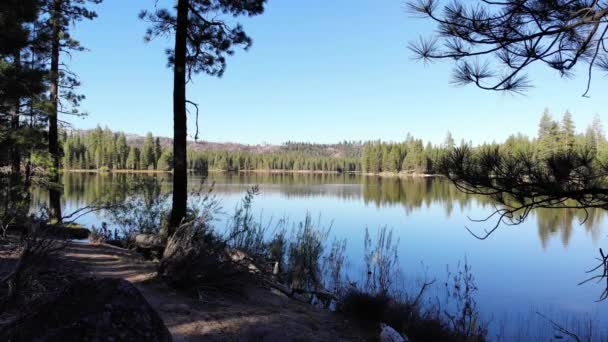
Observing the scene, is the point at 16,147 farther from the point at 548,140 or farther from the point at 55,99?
the point at 548,140

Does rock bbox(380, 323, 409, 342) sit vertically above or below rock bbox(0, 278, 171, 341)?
below

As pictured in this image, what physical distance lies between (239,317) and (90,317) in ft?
7.58

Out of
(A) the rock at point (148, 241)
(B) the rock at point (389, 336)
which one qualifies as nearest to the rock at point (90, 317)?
(B) the rock at point (389, 336)

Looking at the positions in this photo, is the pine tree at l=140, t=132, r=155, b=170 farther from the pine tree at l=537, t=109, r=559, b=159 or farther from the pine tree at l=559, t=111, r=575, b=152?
the pine tree at l=537, t=109, r=559, b=159

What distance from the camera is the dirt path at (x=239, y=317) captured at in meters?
3.77

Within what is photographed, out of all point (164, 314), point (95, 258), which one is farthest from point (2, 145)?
point (164, 314)

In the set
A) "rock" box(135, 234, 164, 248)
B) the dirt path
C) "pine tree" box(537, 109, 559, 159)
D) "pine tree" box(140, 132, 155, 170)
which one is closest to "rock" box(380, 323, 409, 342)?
the dirt path

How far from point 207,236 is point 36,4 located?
541 cm

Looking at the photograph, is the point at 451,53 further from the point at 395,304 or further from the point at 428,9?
the point at 395,304

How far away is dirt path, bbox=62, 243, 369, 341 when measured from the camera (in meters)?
3.77

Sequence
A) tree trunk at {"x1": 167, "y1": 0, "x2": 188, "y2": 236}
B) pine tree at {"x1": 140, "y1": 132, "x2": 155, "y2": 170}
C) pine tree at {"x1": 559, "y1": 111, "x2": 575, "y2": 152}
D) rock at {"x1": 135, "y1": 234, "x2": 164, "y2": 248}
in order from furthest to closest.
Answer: pine tree at {"x1": 140, "y1": 132, "x2": 155, "y2": 170}, rock at {"x1": 135, "y1": 234, "x2": 164, "y2": 248}, tree trunk at {"x1": 167, "y1": 0, "x2": 188, "y2": 236}, pine tree at {"x1": 559, "y1": 111, "x2": 575, "y2": 152}

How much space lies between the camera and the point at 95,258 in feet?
21.4

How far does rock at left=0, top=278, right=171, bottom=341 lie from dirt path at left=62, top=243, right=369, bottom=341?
1419mm

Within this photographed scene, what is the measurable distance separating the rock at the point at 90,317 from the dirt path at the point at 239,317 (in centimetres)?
142
